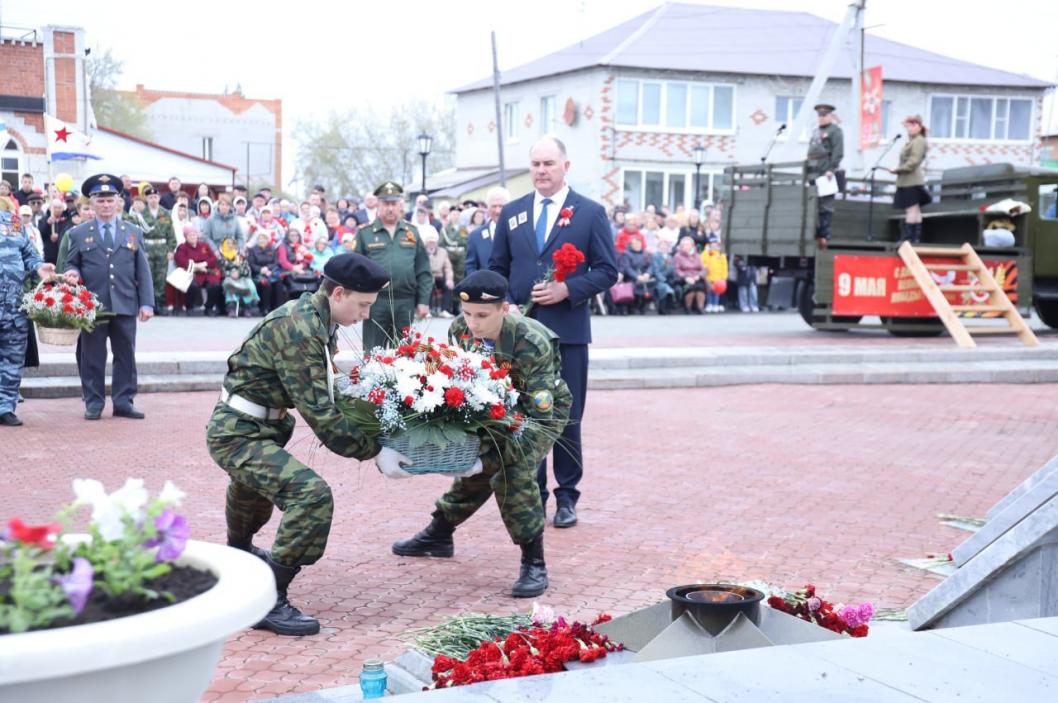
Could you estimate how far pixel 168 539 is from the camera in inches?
99.1

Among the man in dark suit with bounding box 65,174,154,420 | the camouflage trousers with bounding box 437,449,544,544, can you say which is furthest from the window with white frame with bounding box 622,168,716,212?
the camouflage trousers with bounding box 437,449,544,544

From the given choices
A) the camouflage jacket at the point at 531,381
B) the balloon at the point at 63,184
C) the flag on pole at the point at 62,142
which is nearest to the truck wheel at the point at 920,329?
the balloon at the point at 63,184

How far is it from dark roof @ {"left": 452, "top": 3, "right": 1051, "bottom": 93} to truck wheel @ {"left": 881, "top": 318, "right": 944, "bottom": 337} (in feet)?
79.3

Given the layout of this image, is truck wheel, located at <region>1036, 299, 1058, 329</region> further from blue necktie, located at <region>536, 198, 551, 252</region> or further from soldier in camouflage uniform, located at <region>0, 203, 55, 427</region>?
soldier in camouflage uniform, located at <region>0, 203, 55, 427</region>

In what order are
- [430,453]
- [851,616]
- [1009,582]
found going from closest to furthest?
[851,616] → [1009,582] → [430,453]

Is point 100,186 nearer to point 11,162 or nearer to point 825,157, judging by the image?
point 825,157

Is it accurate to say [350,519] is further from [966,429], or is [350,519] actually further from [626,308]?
[626,308]

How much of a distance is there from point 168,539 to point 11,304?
9.11 meters

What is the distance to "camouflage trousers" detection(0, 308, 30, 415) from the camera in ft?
35.2

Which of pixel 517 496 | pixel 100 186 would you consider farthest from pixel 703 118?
pixel 517 496

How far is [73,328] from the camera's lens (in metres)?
10.4

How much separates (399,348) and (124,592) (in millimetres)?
3274

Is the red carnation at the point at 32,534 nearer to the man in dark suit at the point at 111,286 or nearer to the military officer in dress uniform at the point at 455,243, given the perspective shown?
the man in dark suit at the point at 111,286

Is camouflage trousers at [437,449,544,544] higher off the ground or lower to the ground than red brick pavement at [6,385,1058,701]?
higher
